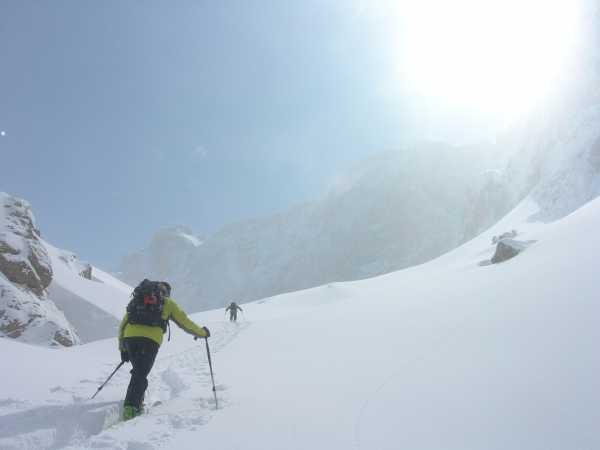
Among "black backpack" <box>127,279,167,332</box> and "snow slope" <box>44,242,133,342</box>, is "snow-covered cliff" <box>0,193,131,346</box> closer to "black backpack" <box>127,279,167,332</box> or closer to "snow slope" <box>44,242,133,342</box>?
"snow slope" <box>44,242,133,342</box>

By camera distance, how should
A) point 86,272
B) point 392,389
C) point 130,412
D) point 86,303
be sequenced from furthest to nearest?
1. point 86,272
2. point 86,303
3. point 130,412
4. point 392,389

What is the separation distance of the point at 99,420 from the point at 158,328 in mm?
1348

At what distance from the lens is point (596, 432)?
2.76 metres

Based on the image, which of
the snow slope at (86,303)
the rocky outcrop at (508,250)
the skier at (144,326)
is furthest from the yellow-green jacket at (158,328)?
the snow slope at (86,303)

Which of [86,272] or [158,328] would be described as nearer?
[158,328]

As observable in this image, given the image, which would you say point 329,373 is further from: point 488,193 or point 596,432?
point 488,193

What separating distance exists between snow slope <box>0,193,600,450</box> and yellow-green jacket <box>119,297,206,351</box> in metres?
0.92

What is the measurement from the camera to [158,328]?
5.73 m

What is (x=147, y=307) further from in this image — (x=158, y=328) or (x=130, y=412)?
(x=130, y=412)

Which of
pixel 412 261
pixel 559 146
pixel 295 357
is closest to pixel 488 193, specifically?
pixel 559 146

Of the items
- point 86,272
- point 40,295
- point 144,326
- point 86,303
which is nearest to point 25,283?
point 40,295

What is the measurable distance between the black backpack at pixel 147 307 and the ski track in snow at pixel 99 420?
1.16 m

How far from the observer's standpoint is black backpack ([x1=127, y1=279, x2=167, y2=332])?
5633 mm

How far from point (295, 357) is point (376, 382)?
9.80 ft
